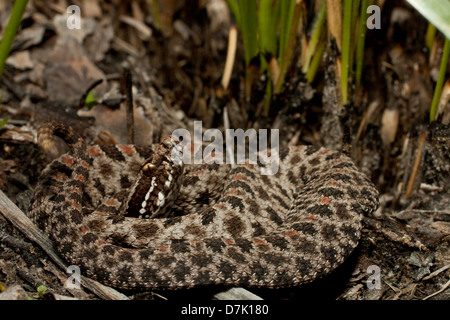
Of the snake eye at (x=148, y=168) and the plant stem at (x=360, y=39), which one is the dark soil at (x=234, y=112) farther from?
the snake eye at (x=148, y=168)

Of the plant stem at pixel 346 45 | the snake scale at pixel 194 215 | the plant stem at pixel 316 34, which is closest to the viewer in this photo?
the snake scale at pixel 194 215

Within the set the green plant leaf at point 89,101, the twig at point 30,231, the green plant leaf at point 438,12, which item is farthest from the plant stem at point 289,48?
the twig at point 30,231

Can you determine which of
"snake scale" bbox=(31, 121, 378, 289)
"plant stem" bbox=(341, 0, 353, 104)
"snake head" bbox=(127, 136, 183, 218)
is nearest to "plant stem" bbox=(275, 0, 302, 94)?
"plant stem" bbox=(341, 0, 353, 104)

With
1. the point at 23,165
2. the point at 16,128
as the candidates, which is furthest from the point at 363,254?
the point at 16,128

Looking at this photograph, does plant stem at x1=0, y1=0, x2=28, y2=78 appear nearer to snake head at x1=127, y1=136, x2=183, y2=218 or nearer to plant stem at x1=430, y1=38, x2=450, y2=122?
snake head at x1=127, y1=136, x2=183, y2=218

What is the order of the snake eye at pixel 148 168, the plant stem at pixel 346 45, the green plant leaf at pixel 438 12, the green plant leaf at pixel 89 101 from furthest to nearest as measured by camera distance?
the green plant leaf at pixel 89 101, the plant stem at pixel 346 45, the snake eye at pixel 148 168, the green plant leaf at pixel 438 12

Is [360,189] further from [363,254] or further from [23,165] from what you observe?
[23,165]

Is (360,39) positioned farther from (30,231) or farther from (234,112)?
(30,231)
